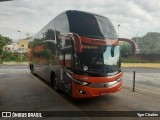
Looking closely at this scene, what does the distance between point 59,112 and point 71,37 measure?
2915 millimetres

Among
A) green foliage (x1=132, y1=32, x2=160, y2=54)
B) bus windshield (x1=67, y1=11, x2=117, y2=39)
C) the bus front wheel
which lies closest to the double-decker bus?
bus windshield (x1=67, y1=11, x2=117, y2=39)

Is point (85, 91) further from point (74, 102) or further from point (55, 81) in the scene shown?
point (55, 81)

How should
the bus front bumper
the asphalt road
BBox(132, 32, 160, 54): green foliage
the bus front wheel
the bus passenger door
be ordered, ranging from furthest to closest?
BBox(132, 32, 160, 54): green foliage
the bus front wheel
the bus passenger door
the bus front bumper
the asphalt road

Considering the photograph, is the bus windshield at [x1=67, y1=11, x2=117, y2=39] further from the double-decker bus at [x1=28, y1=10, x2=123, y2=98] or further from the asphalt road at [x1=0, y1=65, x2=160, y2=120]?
the asphalt road at [x1=0, y1=65, x2=160, y2=120]

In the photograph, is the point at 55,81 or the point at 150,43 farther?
the point at 150,43

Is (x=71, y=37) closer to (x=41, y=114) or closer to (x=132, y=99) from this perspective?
(x=41, y=114)

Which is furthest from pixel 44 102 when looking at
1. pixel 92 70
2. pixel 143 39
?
pixel 143 39

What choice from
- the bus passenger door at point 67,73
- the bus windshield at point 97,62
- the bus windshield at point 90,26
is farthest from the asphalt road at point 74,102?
the bus windshield at point 90,26

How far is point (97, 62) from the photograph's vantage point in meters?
8.83

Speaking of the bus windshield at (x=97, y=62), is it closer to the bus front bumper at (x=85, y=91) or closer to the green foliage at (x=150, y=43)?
the bus front bumper at (x=85, y=91)

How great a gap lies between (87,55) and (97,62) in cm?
49

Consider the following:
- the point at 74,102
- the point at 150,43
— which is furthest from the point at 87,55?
the point at 150,43

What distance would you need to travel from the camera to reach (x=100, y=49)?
8.95 metres

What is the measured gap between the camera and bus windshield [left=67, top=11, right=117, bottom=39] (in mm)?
9031
